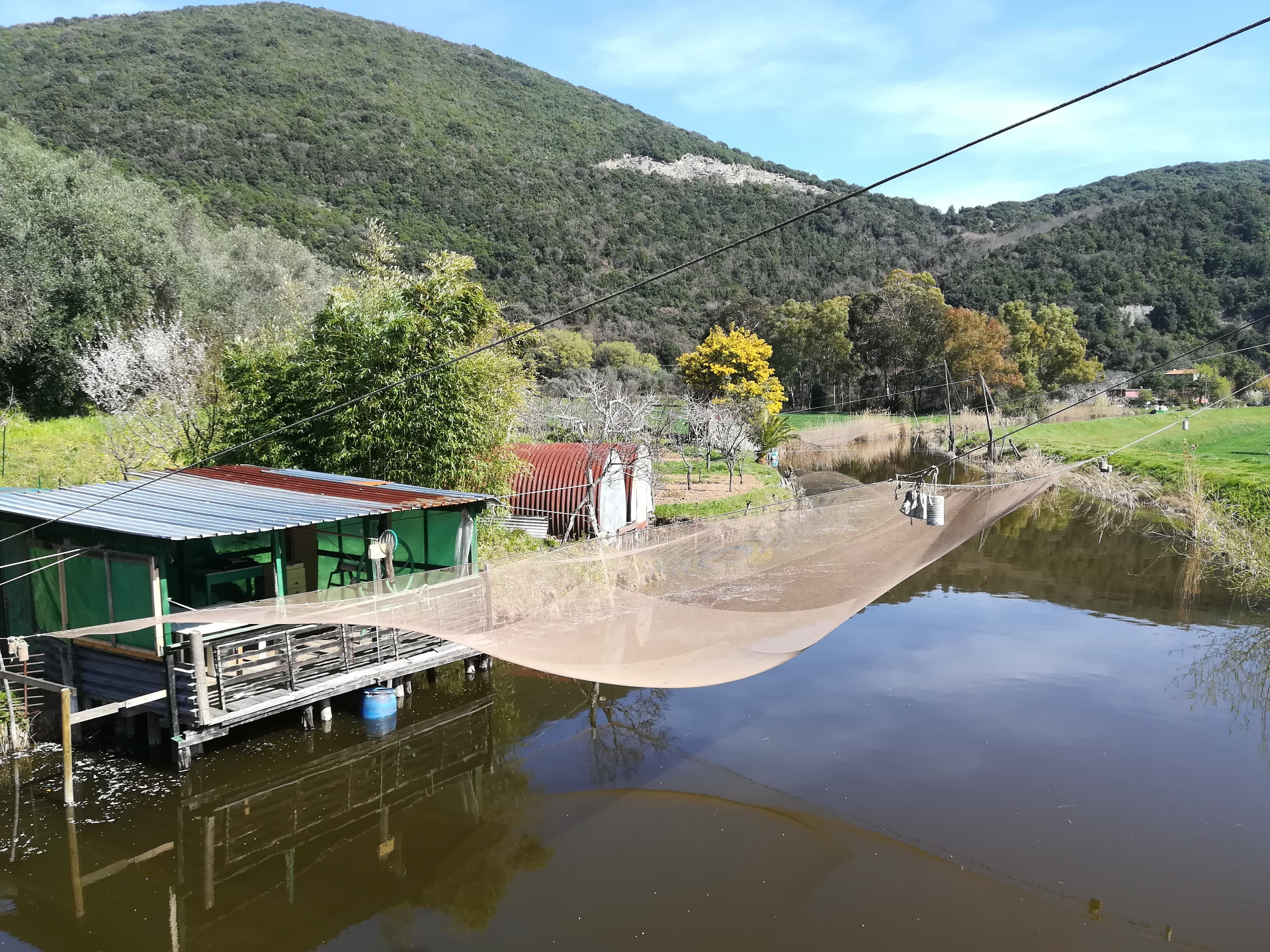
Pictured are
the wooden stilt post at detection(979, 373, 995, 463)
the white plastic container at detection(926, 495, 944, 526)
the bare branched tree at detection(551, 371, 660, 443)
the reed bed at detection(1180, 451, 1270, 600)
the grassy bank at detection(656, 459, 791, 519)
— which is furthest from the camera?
the bare branched tree at detection(551, 371, 660, 443)

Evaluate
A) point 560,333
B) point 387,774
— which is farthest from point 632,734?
point 560,333

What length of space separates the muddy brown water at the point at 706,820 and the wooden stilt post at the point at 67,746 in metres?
0.18

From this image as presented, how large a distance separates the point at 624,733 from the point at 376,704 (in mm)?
2494

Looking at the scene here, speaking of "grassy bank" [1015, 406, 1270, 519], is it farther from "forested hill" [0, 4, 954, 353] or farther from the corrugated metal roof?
"forested hill" [0, 4, 954, 353]

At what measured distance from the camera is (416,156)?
55.9m

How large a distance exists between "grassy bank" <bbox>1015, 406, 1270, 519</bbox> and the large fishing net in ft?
28.8

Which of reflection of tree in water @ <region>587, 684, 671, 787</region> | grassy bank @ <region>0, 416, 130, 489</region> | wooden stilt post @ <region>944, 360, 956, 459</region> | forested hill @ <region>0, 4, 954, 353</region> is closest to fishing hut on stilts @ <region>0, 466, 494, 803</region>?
reflection of tree in water @ <region>587, 684, 671, 787</region>

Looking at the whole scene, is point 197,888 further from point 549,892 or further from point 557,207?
point 557,207

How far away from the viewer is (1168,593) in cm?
1277

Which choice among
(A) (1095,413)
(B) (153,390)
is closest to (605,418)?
(B) (153,390)

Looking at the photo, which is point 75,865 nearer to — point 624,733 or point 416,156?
point 624,733

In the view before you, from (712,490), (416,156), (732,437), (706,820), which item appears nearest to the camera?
(706,820)

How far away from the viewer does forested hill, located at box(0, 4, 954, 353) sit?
4203 centimetres

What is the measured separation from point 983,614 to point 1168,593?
3.45 m
